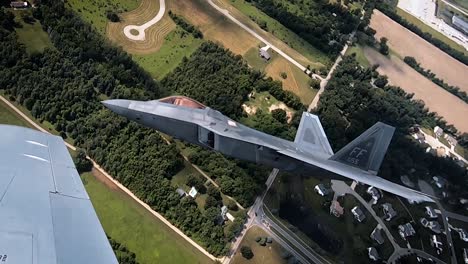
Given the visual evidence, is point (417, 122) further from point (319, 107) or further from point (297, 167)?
point (297, 167)

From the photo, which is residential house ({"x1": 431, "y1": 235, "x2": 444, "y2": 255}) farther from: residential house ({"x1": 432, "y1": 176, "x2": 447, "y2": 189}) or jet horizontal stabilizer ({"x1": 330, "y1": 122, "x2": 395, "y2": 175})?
jet horizontal stabilizer ({"x1": 330, "y1": 122, "x2": 395, "y2": 175})

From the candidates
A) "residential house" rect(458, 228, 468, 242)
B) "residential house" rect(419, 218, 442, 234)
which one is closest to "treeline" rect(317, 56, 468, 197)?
"residential house" rect(458, 228, 468, 242)

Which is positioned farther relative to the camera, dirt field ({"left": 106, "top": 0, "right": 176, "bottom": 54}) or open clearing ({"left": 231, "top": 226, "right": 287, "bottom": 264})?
dirt field ({"left": 106, "top": 0, "right": 176, "bottom": 54})

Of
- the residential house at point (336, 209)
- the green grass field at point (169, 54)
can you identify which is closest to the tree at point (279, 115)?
the residential house at point (336, 209)

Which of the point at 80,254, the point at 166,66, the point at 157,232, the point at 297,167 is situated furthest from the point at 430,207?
the point at 80,254

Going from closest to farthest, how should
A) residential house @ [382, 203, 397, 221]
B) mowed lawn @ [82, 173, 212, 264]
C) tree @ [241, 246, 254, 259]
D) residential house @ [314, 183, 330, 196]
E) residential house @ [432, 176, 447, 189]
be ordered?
mowed lawn @ [82, 173, 212, 264] < tree @ [241, 246, 254, 259] < residential house @ [314, 183, 330, 196] < residential house @ [382, 203, 397, 221] < residential house @ [432, 176, 447, 189]

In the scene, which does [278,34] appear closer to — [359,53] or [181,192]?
[359,53]
